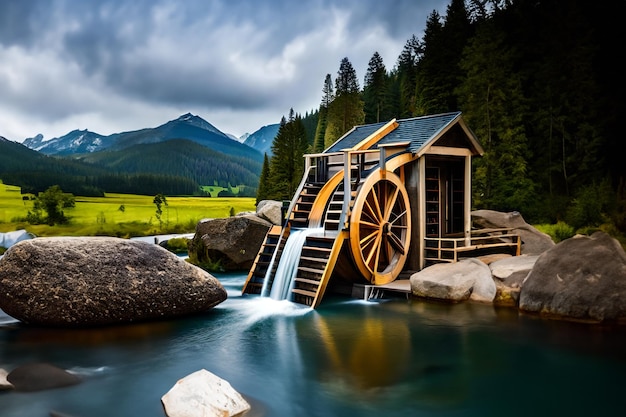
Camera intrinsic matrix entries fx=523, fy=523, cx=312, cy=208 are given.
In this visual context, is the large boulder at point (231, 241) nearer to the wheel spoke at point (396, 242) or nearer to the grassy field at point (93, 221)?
the wheel spoke at point (396, 242)

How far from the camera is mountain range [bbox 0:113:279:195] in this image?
174 feet

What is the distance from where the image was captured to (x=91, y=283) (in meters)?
10.5

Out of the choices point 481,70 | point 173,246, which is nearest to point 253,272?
point 173,246

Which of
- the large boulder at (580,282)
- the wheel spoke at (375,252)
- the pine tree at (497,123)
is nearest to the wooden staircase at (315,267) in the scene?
the wheel spoke at (375,252)

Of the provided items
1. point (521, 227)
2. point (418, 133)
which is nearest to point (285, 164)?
point (521, 227)

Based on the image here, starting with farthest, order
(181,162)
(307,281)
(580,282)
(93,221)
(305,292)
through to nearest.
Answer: (181,162), (93,221), (307,281), (305,292), (580,282)

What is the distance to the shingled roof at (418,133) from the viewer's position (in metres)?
15.2

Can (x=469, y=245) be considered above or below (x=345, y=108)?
below

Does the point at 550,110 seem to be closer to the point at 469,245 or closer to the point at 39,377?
the point at 469,245

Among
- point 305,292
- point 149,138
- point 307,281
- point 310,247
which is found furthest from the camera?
point 149,138

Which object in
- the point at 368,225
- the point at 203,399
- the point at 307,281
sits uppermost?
the point at 368,225

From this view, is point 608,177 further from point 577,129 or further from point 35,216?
point 35,216

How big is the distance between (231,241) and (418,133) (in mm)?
7614

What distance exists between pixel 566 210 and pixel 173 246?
18596 millimetres
